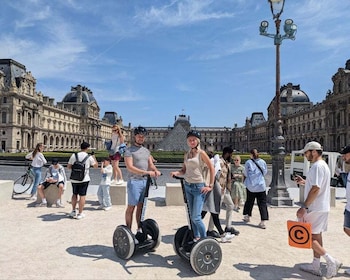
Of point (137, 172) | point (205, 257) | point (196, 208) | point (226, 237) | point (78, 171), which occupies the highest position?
point (137, 172)

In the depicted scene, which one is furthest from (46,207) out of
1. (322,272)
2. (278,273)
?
(322,272)

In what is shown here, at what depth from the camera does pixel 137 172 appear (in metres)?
4.04

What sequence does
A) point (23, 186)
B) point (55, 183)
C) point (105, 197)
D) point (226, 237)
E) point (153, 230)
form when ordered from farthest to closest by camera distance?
point (23, 186), point (55, 183), point (105, 197), point (226, 237), point (153, 230)

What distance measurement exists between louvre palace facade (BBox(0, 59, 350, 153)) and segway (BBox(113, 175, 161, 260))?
113 ft

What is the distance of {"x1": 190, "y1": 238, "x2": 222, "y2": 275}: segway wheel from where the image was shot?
3.50 metres

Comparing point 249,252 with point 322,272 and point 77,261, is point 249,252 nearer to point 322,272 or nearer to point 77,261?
point 322,272

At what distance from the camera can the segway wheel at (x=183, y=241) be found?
3865mm

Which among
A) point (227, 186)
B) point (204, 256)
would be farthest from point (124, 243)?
point (227, 186)

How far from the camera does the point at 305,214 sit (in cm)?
354

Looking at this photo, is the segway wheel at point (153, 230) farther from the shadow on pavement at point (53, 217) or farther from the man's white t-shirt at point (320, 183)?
the shadow on pavement at point (53, 217)

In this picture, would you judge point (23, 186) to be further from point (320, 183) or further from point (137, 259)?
point (320, 183)

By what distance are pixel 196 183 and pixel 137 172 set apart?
0.90 meters

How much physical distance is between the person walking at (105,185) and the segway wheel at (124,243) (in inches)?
130

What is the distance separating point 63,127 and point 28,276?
7733 centimetres
